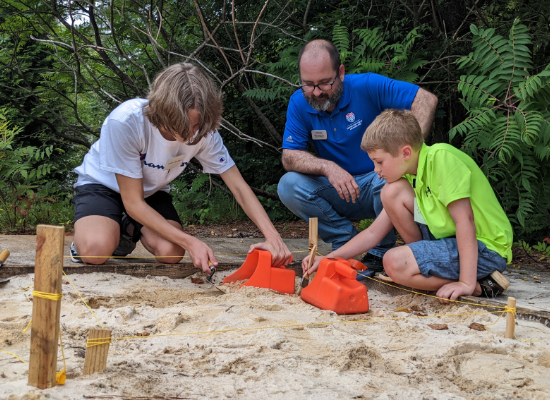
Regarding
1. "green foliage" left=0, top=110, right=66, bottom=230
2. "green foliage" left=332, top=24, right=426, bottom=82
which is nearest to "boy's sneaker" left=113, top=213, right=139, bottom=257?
"green foliage" left=0, top=110, right=66, bottom=230

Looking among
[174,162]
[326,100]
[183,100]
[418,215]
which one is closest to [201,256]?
[174,162]

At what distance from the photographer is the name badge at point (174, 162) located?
315 centimetres

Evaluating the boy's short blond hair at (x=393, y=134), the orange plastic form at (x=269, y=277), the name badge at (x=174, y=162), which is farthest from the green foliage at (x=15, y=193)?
the boy's short blond hair at (x=393, y=134)

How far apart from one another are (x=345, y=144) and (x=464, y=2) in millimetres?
2507

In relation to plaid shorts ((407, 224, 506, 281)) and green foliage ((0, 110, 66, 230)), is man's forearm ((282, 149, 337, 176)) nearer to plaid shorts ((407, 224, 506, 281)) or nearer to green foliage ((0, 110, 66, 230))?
plaid shorts ((407, 224, 506, 281))

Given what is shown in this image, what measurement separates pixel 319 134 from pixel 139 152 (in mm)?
1298

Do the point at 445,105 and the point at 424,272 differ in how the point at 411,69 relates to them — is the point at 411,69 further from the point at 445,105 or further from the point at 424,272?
the point at 424,272

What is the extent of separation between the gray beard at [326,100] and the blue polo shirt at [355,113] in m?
0.05

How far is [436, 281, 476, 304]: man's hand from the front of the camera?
2.54m

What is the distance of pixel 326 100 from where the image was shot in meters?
3.50

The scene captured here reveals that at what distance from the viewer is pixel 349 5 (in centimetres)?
514

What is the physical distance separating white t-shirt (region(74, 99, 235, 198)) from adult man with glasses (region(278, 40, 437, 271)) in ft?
2.00

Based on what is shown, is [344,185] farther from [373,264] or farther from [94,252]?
[94,252]

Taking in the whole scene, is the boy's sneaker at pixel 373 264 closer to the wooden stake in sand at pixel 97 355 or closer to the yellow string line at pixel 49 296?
the wooden stake in sand at pixel 97 355
